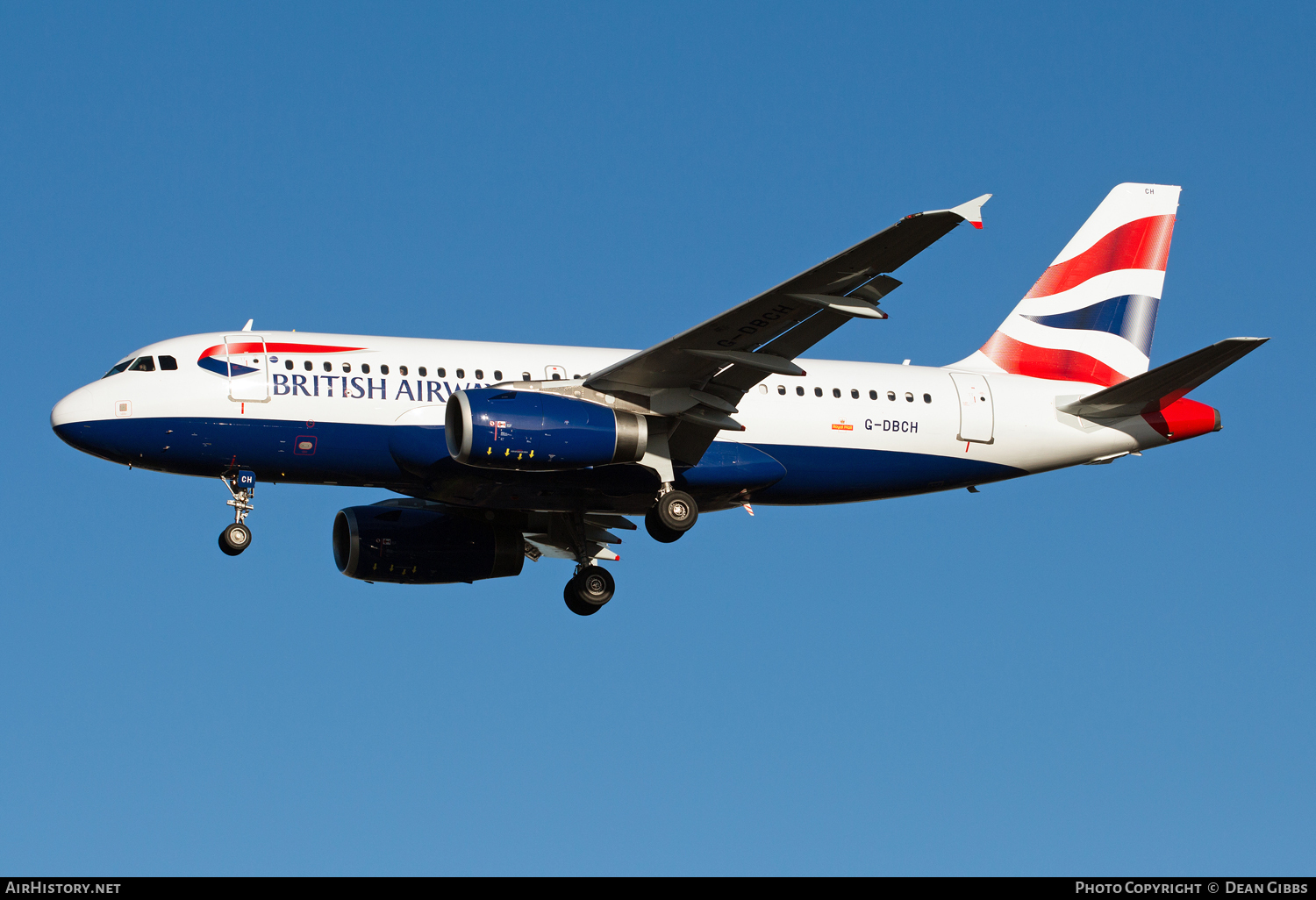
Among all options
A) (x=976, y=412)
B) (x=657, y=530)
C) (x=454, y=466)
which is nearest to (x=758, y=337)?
(x=657, y=530)

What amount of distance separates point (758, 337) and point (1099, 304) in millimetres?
12373

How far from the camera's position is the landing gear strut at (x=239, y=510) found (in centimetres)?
3228

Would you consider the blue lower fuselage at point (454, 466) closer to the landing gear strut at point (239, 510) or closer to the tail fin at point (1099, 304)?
the landing gear strut at point (239, 510)

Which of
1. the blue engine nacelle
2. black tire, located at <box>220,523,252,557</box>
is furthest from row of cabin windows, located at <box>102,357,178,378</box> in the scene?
the blue engine nacelle

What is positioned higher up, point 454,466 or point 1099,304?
point 1099,304

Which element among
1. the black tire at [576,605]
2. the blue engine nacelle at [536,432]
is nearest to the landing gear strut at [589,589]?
the black tire at [576,605]

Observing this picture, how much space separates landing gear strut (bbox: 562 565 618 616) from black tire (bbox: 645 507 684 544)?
141 inches

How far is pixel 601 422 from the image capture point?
31625mm

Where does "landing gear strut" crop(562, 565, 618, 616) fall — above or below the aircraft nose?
below

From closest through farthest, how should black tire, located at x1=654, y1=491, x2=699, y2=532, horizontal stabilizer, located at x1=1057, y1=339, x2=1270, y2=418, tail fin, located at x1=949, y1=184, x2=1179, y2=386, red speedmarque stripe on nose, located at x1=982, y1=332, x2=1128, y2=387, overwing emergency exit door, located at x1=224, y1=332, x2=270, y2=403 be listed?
overwing emergency exit door, located at x1=224, y1=332, x2=270, y2=403
horizontal stabilizer, located at x1=1057, y1=339, x2=1270, y2=418
black tire, located at x1=654, y1=491, x2=699, y2=532
red speedmarque stripe on nose, located at x1=982, y1=332, x2=1128, y2=387
tail fin, located at x1=949, y1=184, x2=1179, y2=386

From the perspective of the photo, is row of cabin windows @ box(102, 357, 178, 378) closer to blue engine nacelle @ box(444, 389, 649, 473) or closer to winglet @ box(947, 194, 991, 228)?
blue engine nacelle @ box(444, 389, 649, 473)

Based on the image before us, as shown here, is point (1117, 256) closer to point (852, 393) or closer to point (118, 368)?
point (852, 393)

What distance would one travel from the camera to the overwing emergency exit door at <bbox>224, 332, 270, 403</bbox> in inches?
1259
